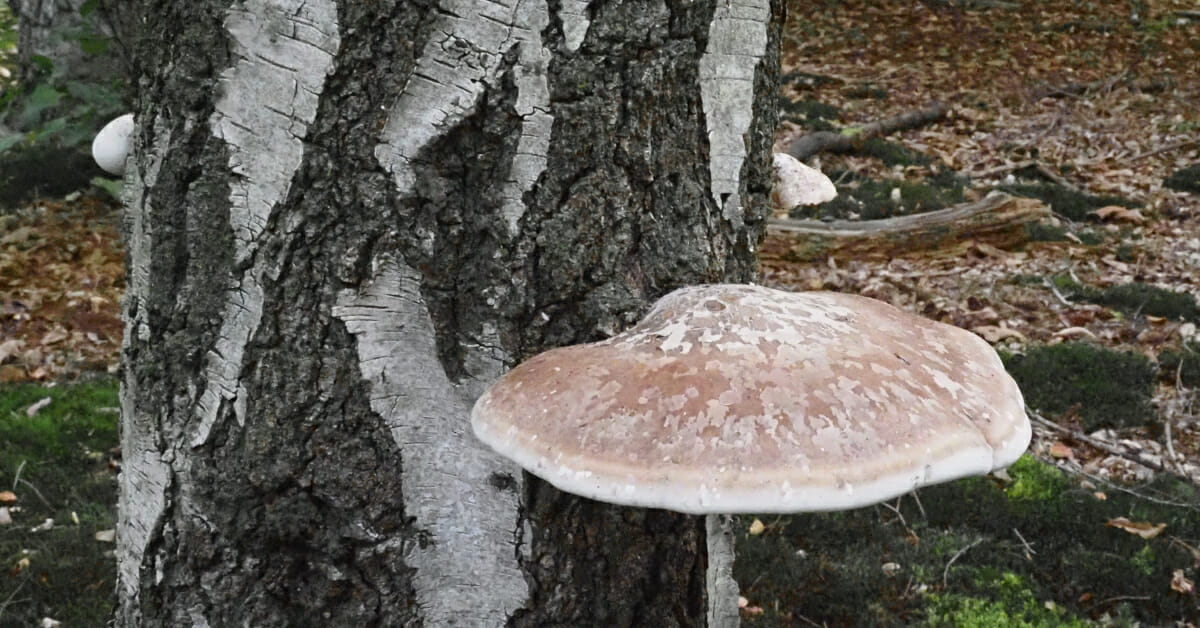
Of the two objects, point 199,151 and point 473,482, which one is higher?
point 199,151

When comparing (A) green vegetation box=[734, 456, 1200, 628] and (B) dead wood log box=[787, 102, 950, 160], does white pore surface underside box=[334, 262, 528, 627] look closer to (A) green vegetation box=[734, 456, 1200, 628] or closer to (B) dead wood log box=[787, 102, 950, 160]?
(A) green vegetation box=[734, 456, 1200, 628]

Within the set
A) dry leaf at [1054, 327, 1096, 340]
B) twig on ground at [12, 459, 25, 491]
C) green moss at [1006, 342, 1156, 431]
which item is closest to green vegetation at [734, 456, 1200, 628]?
green moss at [1006, 342, 1156, 431]

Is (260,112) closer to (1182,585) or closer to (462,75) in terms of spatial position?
(462,75)

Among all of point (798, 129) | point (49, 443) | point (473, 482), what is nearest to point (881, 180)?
point (798, 129)

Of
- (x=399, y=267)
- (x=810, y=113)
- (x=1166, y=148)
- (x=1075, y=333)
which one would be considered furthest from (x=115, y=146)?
(x=1166, y=148)

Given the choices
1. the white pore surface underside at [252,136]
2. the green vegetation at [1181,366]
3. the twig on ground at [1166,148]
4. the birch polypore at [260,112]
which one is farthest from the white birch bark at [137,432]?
the twig on ground at [1166,148]

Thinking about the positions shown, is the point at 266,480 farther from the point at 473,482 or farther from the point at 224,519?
the point at 473,482
